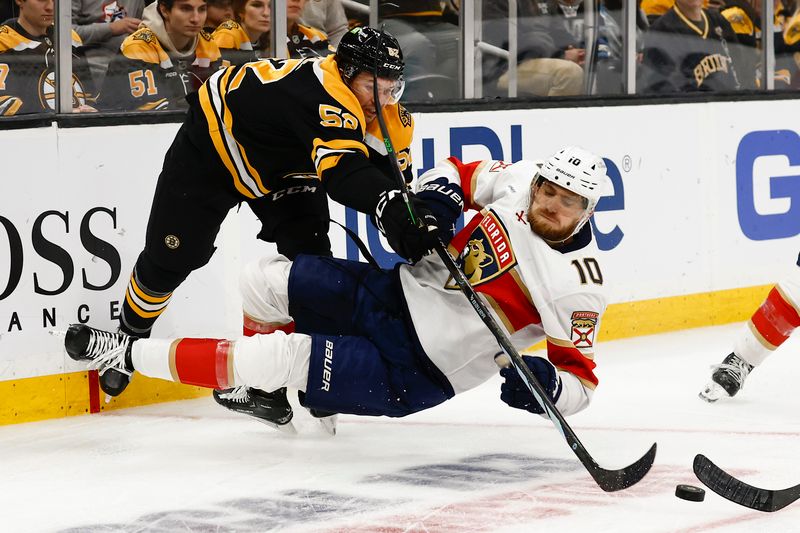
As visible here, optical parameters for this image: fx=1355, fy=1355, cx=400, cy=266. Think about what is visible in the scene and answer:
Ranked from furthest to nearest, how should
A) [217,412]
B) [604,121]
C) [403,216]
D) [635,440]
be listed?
[604,121] → [217,412] → [635,440] → [403,216]

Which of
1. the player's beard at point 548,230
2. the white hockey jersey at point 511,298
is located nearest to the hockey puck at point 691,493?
the white hockey jersey at point 511,298

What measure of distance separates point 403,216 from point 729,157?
9.66ft

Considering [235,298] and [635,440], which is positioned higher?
[235,298]

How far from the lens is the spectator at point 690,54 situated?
18.5 feet

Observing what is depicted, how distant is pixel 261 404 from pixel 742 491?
4.16 feet

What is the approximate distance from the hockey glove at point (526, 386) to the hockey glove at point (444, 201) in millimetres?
403

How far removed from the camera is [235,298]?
421 centimetres

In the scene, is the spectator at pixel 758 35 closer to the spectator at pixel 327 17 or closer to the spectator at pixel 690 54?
the spectator at pixel 690 54

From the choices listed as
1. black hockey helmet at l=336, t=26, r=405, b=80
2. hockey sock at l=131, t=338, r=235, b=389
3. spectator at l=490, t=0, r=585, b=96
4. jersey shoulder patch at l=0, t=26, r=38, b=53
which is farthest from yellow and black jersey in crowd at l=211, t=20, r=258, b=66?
hockey sock at l=131, t=338, r=235, b=389

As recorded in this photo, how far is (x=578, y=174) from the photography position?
2977 millimetres

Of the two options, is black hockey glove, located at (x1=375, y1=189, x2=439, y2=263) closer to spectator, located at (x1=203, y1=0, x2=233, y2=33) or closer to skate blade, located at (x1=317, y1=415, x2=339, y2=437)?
skate blade, located at (x1=317, y1=415, x2=339, y2=437)

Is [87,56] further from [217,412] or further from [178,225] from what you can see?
[217,412]

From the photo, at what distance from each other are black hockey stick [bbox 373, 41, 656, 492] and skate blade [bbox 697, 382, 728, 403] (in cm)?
111

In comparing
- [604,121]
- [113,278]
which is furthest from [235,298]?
[604,121]
